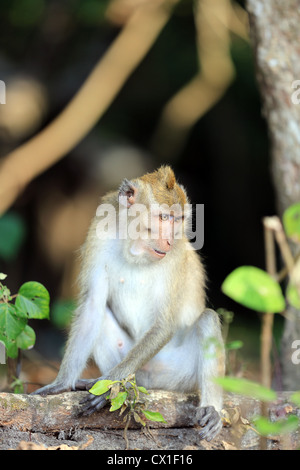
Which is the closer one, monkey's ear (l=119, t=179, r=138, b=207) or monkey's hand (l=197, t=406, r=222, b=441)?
monkey's hand (l=197, t=406, r=222, b=441)

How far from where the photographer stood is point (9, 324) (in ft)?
13.5

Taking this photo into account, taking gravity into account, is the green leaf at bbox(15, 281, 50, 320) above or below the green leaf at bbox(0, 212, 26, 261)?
below

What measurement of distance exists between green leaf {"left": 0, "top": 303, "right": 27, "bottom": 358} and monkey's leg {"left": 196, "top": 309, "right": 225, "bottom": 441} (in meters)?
1.21

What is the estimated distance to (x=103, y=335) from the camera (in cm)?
473

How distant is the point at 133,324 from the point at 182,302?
0.41m

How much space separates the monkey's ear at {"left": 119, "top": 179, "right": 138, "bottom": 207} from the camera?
4574 mm

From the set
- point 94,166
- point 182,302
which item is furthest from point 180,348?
point 94,166

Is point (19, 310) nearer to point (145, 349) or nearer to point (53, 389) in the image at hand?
point (53, 389)

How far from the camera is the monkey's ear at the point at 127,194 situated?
457 cm

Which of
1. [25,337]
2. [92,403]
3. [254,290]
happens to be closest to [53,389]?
[25,337]

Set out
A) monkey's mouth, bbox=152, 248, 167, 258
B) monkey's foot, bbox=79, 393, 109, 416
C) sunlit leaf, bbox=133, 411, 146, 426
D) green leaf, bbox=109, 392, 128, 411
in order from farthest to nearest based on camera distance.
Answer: monkey's mouth, bbox=152, 248, 167, 258 → monkey's foot, bbox=79, 393, 109, 416 → sunlit leaf, bbox=133, 411, 146, 426 → green leaf, bbox=109, 392, 128, 411

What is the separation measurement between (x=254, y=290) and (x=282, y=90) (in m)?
3.63

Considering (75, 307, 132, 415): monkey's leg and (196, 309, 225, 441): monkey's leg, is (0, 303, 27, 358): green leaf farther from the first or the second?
(196, 309, 225, 441): monkey's leg

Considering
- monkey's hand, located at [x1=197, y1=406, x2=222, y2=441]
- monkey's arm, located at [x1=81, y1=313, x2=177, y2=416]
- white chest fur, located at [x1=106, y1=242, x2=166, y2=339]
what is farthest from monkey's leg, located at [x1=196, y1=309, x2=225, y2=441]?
white chest fur, located at [x1=106, y1=242, x2=166, y2=339]
